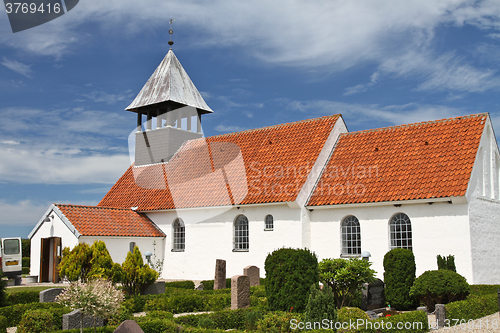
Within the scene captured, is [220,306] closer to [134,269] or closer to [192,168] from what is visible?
[134,269]

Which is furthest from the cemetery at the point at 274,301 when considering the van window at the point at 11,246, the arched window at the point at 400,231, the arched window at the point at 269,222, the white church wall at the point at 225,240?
the van window at the point at 11,246

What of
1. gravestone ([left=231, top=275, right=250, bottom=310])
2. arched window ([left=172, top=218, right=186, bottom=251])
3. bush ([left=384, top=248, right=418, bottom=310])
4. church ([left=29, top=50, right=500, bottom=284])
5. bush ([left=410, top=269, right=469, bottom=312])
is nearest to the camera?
bush ([left=410, top=269, right=469, bottom=312])

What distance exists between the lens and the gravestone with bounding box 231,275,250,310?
12633 mm

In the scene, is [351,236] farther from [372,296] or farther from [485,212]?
[485,212]

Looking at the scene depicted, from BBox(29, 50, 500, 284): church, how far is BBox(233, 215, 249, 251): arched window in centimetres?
5

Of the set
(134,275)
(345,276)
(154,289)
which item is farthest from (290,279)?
(154,289)

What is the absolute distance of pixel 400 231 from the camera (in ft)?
56.0

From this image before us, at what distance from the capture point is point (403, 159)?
18.5 m

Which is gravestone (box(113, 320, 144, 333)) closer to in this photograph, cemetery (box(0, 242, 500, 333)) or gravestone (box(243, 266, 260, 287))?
cemetery (box(0, 242, 500, 333))

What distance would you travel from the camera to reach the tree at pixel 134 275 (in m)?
14.6

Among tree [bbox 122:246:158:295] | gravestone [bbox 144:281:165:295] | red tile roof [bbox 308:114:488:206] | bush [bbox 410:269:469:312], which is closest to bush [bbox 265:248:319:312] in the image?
bush [bbox 410:269:469:312]

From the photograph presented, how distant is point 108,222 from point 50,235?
101 inches

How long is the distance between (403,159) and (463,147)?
7.41 feet

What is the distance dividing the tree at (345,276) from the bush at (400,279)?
1.37 m
